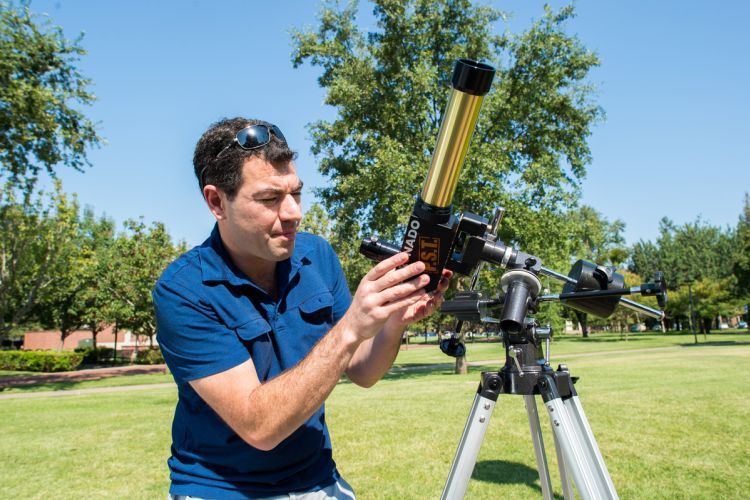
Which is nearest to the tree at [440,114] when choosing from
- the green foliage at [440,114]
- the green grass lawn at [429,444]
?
the green foliage at [440,114]

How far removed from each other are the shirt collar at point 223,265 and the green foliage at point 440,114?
55.3 ft

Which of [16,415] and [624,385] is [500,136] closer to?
[624,385]

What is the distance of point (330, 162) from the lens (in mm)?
22781

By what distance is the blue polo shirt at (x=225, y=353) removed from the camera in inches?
76.5

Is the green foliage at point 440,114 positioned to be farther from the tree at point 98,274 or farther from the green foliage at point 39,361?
the green foliage at point 39,361

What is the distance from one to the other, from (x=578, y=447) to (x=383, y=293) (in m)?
1.42

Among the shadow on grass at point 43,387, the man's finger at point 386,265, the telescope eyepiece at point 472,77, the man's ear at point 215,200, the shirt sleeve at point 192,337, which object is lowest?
the shadow on grass at point 43,387

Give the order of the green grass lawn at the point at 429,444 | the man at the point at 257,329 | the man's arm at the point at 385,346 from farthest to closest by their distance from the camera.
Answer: the green grass lawn at the point at 429,444, the man's arm at the point at 385,346, the man at the point at 257,329

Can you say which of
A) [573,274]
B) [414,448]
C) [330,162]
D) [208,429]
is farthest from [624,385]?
[208,429]

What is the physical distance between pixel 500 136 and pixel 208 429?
2110 cm

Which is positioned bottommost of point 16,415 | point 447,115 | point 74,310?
point 74,310

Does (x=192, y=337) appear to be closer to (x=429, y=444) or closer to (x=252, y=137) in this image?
(x=252, y=137)

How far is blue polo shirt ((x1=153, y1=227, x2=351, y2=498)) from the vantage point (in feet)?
6.38

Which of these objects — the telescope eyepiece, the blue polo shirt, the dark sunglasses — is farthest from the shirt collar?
the telescope eyepiece
